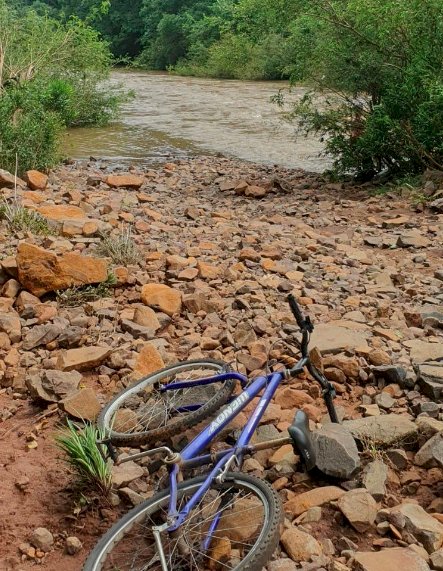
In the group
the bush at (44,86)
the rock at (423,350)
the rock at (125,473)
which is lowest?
the rock at (125,473)

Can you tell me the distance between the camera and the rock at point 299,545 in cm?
228

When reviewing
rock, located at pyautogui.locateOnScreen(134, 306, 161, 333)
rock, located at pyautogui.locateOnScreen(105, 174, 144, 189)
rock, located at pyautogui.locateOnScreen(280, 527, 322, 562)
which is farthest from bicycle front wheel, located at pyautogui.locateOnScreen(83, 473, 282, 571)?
rock, located at pyautogui.locateOnScreen(105, 174, 144, 189)

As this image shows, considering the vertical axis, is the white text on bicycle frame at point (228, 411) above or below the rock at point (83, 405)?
above

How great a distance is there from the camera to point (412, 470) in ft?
9.32

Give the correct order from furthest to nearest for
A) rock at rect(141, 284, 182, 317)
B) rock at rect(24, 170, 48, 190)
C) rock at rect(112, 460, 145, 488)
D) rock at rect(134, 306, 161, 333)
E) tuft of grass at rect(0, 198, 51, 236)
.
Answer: rock at rect(24, 170, 48, 190), tuft of grass at rect(0, 198, 51, 236), rock at rect(141, 284, 182, 317), rock at rect(134, 306, 161, 333), rock at rect(112, 460, 145, 488)

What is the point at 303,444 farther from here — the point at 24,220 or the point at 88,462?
the point at 24,220

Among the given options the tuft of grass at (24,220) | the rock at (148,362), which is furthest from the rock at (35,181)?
the rock at (148,362)

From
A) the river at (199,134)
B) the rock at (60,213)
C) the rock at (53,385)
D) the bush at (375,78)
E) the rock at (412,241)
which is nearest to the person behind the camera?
the rock at (53,385)

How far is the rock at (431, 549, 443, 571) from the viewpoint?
220cm

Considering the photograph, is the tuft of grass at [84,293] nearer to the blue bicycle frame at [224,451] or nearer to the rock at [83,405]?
the rock at [83,405]

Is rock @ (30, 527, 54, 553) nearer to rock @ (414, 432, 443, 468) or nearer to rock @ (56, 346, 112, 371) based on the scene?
rock @ (56, 346, 112, 371)

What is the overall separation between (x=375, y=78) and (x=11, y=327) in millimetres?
7385

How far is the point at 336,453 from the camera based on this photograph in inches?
107

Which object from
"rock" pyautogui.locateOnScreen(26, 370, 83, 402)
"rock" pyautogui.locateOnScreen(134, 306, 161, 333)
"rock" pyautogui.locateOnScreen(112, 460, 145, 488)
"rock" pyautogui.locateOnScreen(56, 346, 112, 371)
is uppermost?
"rock" pyautogui.locateOnScreen(134, 306, 161, 333)
